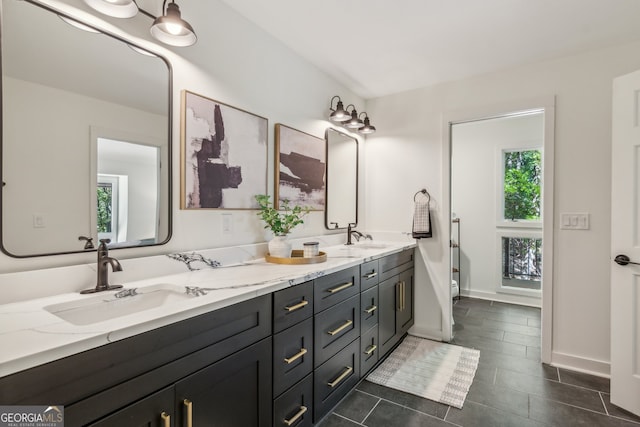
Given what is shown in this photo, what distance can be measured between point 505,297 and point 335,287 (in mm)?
3293

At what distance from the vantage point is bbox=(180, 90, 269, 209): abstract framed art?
1.67m

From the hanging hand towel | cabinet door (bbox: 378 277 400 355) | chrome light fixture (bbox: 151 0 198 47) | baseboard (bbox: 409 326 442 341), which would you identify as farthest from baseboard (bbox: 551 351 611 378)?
chrome light fixture (bbox: 151 0 198 47)

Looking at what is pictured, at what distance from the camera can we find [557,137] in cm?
247

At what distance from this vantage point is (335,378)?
1.84 meters

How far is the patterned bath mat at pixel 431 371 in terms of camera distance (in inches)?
81.8

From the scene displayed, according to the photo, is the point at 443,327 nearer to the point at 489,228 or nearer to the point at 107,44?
the point at 489,228

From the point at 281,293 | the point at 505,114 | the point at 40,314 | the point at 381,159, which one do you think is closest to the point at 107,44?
the point at 40,314

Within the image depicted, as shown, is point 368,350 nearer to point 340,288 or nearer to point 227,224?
point 340,288

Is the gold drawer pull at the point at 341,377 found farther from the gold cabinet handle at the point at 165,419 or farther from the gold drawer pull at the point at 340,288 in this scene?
the gold cabinet handle at the point at 165,419

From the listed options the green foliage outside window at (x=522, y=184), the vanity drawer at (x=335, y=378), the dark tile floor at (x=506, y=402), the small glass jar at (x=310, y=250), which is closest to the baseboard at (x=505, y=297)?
the green foliage outside window at (x=522, y=184)

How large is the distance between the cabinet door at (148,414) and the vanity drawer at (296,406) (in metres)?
0.55

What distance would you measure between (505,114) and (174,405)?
308cm

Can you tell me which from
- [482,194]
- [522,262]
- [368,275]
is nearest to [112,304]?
[368,275]

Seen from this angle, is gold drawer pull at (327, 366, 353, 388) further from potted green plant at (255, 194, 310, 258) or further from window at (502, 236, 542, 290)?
window at (502, 236, 542, 290)
